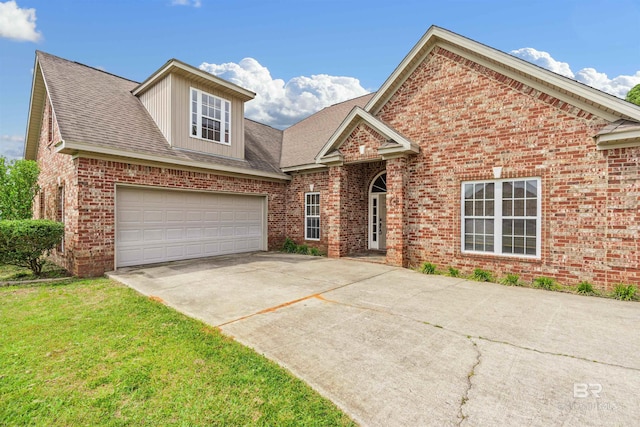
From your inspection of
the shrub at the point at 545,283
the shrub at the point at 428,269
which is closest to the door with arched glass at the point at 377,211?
the shrub at the point at 428,269

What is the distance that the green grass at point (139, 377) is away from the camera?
2.66m

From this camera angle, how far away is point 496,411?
2.70 meters

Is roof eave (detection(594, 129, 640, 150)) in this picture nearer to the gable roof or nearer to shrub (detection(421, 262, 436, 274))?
the gable roof

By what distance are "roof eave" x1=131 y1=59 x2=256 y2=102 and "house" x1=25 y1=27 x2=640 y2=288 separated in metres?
0.07

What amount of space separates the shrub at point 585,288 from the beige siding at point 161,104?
39.6 feet

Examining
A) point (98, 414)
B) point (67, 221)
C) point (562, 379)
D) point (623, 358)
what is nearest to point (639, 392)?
point (562, 379)

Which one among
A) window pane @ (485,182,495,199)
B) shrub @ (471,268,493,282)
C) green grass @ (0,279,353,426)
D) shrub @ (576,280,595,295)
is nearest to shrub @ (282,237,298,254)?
shrub @ (471,268,493,282)

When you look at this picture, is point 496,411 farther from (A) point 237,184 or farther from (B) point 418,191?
(A) point 237,184

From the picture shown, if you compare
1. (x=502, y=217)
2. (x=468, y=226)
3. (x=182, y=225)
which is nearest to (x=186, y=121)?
(x=182, y=225)

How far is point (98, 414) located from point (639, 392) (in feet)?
16.9

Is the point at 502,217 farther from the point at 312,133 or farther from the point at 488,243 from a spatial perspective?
the point at 312,133

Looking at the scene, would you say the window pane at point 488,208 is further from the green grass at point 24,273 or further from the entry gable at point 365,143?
the green grass at point 24,273

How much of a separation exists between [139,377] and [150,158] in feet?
24.2

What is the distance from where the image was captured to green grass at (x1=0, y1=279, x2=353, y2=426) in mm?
2660
